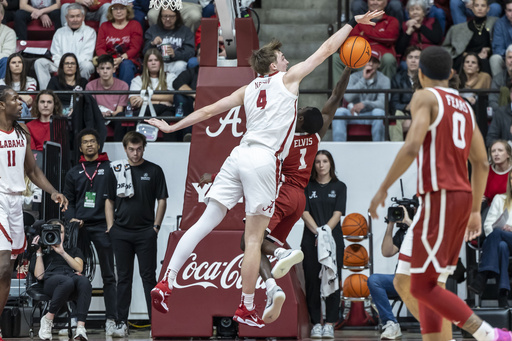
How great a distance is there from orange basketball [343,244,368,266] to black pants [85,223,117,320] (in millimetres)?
2967

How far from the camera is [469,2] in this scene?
14398 mm

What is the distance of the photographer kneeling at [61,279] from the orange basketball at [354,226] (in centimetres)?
326

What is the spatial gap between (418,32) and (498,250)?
4.84 metres

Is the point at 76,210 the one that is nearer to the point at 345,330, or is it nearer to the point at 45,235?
the point at 45,235

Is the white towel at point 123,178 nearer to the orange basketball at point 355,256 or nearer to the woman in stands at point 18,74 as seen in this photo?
the woman in stands at point 18,74

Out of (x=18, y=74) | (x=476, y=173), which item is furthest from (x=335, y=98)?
(x=18, y=74)

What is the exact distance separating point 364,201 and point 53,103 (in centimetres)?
451

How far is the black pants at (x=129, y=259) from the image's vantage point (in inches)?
422

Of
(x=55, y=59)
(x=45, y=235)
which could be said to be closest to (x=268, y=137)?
(x=45, y=235)

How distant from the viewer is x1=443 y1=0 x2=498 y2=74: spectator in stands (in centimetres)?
1383

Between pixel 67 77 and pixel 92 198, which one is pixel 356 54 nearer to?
pixel 92 198

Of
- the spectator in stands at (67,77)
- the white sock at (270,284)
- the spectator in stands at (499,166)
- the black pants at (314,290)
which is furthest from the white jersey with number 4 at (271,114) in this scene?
the spectator in stands at (67,77)

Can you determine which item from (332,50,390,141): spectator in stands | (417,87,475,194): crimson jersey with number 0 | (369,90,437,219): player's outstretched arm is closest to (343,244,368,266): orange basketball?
(332,50,390,141): spectator in stands

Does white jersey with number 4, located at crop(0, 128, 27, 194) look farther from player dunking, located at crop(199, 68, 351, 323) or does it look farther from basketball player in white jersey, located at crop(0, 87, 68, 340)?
player dunking, located at crop(199, 68, 351, 323)
